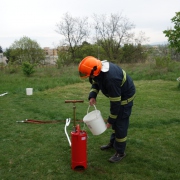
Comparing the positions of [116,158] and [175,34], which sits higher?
[175,34]

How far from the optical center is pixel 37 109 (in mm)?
6379

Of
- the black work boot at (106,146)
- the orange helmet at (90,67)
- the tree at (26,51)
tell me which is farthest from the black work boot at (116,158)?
the tree at (26,51)


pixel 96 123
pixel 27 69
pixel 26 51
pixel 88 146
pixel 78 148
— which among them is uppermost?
pixel 26 51

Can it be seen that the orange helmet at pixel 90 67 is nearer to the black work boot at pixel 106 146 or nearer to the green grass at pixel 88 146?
the green grass at pixel 88 146

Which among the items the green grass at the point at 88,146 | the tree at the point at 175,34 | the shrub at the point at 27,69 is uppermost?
the tree at the point at 175,34

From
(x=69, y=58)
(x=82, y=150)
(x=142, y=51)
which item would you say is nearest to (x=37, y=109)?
(x=82, y=150)

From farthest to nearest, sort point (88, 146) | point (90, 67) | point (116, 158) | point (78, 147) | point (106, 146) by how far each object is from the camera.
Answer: point (88, 146) → point (106, 146) → point (116, 158) → point (78, 147) → point (90, 67)

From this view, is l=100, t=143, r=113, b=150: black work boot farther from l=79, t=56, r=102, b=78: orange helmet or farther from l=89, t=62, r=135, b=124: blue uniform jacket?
l=79, t=56, r=102, b=78: orange helmet

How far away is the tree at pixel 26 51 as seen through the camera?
37.2m

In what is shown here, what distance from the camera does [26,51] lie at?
133ft

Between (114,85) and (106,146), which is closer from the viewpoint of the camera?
(114,85)

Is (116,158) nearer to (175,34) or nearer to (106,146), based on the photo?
(106,146)

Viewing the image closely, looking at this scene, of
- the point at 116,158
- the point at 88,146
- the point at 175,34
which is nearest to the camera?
the point at 116,158

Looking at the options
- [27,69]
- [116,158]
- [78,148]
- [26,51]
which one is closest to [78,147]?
[78,148]
